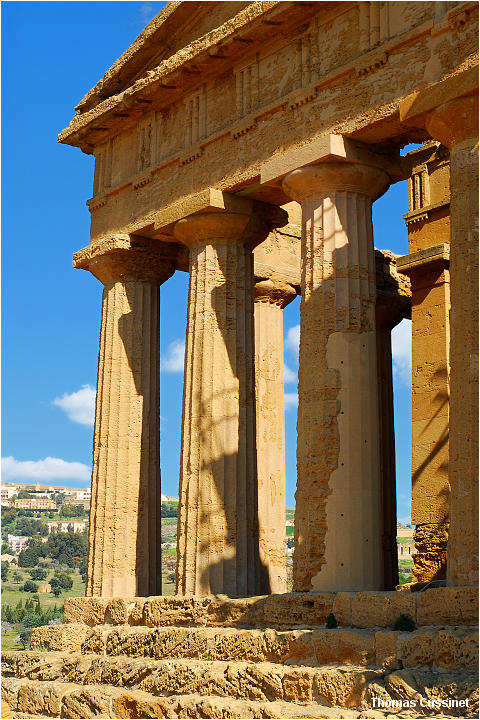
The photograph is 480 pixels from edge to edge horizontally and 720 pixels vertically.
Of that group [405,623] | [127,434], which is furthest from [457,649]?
Answer: [127,434]

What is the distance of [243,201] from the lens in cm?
2238

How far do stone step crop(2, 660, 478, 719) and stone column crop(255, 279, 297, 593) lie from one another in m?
5.75

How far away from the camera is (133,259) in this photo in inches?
992

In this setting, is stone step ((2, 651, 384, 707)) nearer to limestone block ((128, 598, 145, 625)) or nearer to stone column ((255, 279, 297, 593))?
limestone block ((128, 598, 145, 625))

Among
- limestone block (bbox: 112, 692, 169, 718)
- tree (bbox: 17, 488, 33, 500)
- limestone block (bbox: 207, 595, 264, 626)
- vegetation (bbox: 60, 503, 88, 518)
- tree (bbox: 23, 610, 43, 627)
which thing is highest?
tree (bbox: 17, 488, 33, 500)

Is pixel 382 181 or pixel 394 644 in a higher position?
pixel 382 181

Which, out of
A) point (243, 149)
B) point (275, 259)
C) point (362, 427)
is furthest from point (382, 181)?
point (275, 259)

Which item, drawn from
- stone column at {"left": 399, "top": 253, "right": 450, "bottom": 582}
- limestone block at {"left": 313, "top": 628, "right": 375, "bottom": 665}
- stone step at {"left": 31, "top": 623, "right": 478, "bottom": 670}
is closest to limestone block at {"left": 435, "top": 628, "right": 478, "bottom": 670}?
stone step at {"left": 31, "top": 623, "right": 478, "bottom": 670}

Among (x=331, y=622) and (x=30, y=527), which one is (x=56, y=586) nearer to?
(x=30, y=527)

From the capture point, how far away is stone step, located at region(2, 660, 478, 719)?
46.5 ft

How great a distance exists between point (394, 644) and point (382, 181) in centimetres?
851

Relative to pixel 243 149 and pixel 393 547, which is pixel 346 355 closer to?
pixel 243 149

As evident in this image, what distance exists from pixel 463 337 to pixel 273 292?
34.4 ft

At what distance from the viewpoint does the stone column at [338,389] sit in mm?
18297
